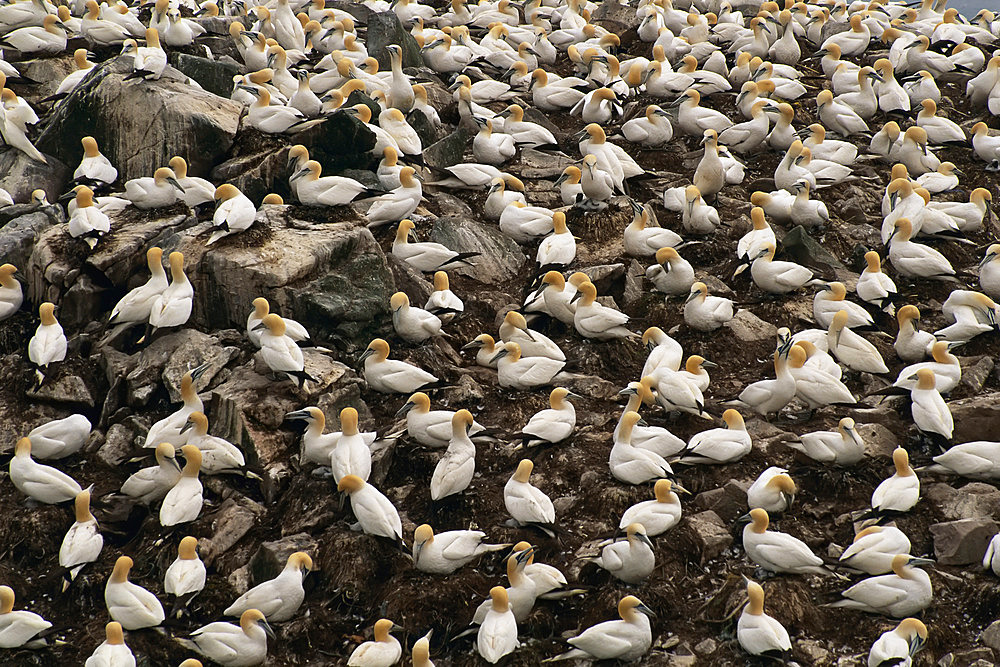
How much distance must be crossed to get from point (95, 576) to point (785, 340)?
8.10 m

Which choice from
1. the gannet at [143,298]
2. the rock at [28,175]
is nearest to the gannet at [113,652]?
the gannet at [143,298]

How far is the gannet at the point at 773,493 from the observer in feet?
32.1

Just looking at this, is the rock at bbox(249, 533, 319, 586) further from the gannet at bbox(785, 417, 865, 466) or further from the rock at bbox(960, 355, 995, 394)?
the rock at bbox(960, 355, 995, 394)

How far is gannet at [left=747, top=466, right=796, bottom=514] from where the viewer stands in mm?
9789

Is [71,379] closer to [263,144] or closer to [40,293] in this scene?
[40,293]

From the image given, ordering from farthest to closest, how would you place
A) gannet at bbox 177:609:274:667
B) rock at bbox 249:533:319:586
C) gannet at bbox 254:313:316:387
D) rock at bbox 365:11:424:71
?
rock at bbox 365:11:424:71 < gannet at bbox 254:313:316:387 < rock at bbox 249:533:319:586 < gannet at bbox 177:609:274:667

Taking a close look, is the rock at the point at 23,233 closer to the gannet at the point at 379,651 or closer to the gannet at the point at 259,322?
the gannet at the point at 259,322

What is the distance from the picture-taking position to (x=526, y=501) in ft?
32.2

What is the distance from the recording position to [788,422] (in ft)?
38.0

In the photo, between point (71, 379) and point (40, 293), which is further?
point (40, 293)

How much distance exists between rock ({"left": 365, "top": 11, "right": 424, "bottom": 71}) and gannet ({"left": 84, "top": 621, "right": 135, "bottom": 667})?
43.2 feet

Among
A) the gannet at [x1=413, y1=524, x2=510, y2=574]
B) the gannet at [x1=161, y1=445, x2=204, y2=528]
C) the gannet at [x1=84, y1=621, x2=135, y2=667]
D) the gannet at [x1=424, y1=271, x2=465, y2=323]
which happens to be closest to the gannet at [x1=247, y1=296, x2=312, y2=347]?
the gannet at [x1=161, y1=445, x2=204, y2=528]

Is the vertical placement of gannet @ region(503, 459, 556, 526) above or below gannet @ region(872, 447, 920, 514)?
below

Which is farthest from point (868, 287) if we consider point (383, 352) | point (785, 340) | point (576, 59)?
point (576, 59)
